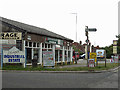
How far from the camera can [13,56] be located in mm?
20156

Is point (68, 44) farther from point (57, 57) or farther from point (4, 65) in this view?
point (4, 65)

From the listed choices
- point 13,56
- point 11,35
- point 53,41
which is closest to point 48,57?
point 13,56

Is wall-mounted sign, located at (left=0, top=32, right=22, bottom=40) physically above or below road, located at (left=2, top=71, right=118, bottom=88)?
above

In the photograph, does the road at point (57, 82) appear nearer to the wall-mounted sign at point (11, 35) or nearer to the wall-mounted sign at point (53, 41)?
the wall-mounted sign at point (11, 35)

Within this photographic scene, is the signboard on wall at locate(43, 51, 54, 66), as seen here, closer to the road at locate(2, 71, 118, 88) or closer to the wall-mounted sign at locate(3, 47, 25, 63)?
the wall-mounted sign at locate(3, 47, 25, 63)

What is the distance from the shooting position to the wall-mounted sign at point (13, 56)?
65.9 ft

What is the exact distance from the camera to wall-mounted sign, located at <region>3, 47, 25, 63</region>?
20094 mm

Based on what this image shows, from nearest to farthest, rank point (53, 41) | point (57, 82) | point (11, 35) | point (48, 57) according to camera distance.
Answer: point (57, 82)
point (48, 57)
point (11, 35)
point (53, 41)

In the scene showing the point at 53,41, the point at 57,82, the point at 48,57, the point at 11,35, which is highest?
the point at 11,35

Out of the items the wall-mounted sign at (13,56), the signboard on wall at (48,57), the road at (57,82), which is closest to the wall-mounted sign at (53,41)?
the signboard on wall at (48,57)

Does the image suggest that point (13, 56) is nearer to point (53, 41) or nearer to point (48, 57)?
point (48, 57)

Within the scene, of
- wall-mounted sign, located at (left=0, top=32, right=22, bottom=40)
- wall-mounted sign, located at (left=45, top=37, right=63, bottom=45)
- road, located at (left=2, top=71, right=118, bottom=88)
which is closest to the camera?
road, located at (left=2, top=71, right=118, bottom=88)

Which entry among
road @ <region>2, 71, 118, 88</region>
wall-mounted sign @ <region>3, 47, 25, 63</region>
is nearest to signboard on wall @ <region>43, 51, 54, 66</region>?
wall-mounted sign @ <region>3, 47, 25, 63</region>

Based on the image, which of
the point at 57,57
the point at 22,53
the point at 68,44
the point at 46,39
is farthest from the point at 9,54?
the point at 68,44
